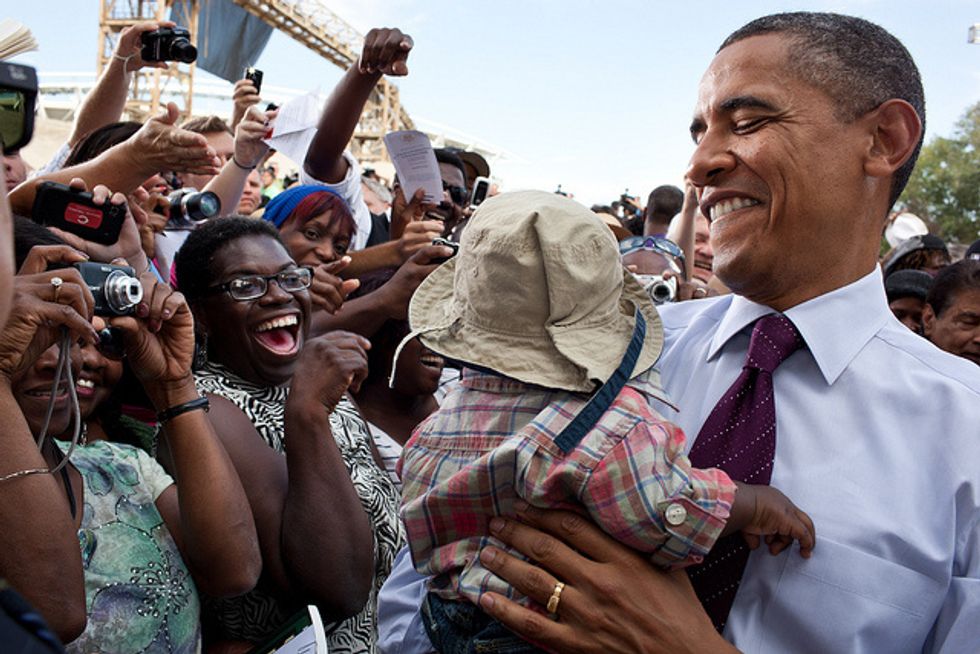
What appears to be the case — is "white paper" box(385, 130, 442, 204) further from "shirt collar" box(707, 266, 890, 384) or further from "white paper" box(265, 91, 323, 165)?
"shirt collar" box(707, 266, 890, 384)

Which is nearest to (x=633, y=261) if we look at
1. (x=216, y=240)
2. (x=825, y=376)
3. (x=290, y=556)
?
(x=216, y=240)

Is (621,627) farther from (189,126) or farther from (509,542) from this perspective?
(189,126)

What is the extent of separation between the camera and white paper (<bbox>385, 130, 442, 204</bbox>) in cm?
456

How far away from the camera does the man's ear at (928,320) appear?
484 cm

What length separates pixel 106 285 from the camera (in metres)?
2.29

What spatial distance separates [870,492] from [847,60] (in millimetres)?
911

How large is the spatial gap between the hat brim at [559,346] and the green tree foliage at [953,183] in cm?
3810

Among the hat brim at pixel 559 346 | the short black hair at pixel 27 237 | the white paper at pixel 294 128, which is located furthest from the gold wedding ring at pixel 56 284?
the white paper at pixel 294 128

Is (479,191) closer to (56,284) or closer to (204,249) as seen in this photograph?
(204,249)

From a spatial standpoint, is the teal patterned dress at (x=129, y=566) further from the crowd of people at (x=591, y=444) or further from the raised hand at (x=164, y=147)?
the raised hand at (x=164, y=147)

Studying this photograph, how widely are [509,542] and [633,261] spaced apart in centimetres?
356

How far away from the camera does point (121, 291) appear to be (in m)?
2.29

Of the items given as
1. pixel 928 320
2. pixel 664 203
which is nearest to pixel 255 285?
pixel 928 320

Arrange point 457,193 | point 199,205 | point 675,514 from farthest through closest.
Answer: point 457,193 < point 199,205 < point 675,514
